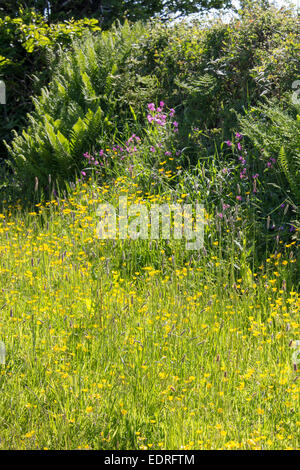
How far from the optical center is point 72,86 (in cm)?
695

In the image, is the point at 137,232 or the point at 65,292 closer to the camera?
the point at 65,292

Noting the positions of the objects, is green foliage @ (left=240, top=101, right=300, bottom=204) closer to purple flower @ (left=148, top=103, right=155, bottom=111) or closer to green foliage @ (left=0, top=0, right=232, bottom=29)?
purple flower @ (left=148, top=103, right=155, bottom=111)

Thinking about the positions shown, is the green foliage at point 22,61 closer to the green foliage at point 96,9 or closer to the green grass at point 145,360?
the green foliage at point 96,9

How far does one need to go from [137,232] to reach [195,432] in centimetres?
246

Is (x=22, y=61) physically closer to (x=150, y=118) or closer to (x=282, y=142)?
(x=150, y=118)

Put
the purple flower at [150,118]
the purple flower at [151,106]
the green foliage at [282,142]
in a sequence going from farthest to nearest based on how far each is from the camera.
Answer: the purple flower at [151,106], the purple flower at [150,118], the green foliage at [282,142]

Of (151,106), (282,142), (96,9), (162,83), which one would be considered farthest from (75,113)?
(96,9)

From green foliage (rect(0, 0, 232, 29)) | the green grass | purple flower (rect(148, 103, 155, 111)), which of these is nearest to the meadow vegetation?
the green grass

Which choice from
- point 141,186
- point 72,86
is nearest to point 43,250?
point 141,186

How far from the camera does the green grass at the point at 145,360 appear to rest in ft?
8.18

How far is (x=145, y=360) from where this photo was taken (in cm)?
297

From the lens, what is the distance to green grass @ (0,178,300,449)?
249cm

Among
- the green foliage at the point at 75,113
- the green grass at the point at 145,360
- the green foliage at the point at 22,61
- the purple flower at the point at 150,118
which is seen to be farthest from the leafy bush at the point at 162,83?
the green grass at the point at 145,360
